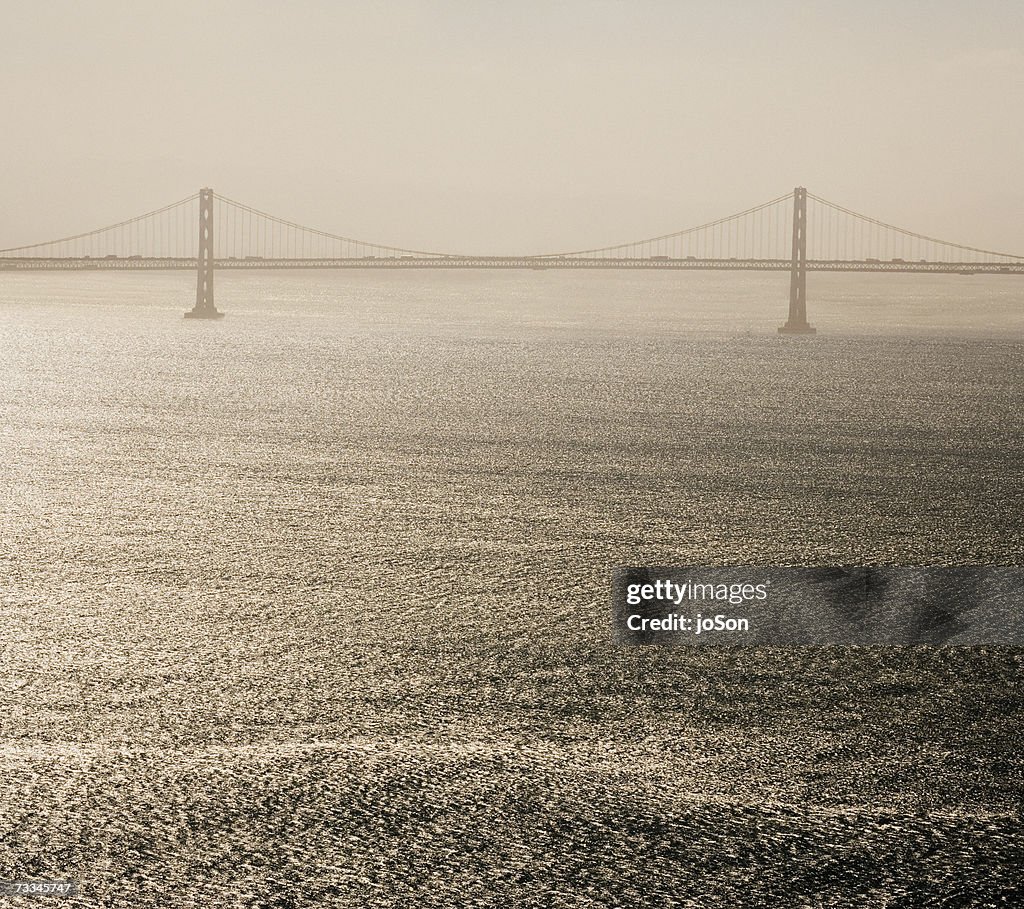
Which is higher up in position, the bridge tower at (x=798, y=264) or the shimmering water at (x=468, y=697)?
the bridge tower at (x=798, y=264)

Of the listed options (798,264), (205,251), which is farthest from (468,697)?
(205,251)

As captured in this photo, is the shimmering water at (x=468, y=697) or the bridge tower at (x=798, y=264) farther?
the bridge tower at (x=798, y=264)

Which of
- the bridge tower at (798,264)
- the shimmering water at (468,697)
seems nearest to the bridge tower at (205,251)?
the bridge tower at (798,264)

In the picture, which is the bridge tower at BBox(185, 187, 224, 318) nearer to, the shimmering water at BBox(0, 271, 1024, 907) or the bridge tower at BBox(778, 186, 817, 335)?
the bridge tower at BBox(778, 186, 817, 335)

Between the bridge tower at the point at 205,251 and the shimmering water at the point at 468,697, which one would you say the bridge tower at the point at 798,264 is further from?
the shimmering water at the point at 468,697

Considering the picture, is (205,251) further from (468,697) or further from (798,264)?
(468,697)

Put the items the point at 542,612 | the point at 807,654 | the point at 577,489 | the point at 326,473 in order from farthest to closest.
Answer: the point at 326,473, the point at 577,489, the point at 542,612, the point at 807,654

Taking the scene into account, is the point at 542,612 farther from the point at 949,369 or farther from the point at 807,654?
the point at 949,369

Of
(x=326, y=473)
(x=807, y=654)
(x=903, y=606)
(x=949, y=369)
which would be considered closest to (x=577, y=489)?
(x=326, y=473)

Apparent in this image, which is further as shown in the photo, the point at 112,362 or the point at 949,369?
the point at 949,369
